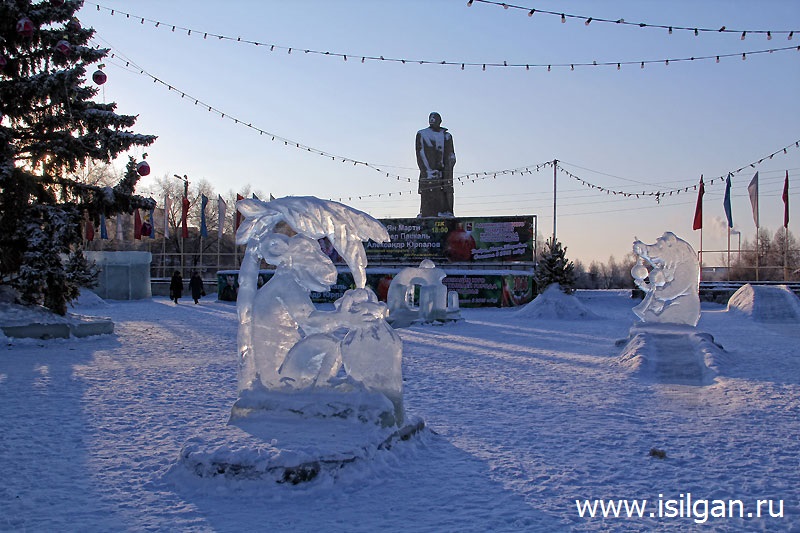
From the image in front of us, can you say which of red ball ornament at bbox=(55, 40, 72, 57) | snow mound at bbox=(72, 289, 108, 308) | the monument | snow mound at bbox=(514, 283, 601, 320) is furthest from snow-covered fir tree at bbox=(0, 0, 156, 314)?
the monument

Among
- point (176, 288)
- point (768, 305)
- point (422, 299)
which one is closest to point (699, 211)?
point (768, 305)

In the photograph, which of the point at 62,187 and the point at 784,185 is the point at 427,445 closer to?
the point at 62,187

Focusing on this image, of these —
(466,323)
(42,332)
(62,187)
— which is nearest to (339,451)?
(42,332)

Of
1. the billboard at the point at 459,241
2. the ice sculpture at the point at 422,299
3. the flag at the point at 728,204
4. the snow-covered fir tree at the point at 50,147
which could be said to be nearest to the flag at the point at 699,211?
the flag at the point at 728,204

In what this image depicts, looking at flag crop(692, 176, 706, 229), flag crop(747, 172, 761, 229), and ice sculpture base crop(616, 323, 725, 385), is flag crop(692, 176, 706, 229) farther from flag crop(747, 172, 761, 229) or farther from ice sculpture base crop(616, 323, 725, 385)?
ice sculpture base crop(616, 323, 725, 385)

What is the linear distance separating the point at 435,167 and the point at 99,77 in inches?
859

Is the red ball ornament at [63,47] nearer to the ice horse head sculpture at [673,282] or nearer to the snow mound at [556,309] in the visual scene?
the ice horse head sculpture at [673,282]

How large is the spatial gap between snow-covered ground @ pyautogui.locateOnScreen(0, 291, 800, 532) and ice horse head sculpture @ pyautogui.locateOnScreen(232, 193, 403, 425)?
58 centimetres

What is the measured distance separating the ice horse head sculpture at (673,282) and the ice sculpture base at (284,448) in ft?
29.0

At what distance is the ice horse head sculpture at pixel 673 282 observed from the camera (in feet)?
43.5

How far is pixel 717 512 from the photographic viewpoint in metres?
4.69

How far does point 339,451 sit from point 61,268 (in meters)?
12.3

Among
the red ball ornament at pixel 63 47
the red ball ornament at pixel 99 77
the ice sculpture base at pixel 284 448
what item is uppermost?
the red ball ornament at pixel 63 47

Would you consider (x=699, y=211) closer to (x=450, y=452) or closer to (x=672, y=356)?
(x=672, y=356)
